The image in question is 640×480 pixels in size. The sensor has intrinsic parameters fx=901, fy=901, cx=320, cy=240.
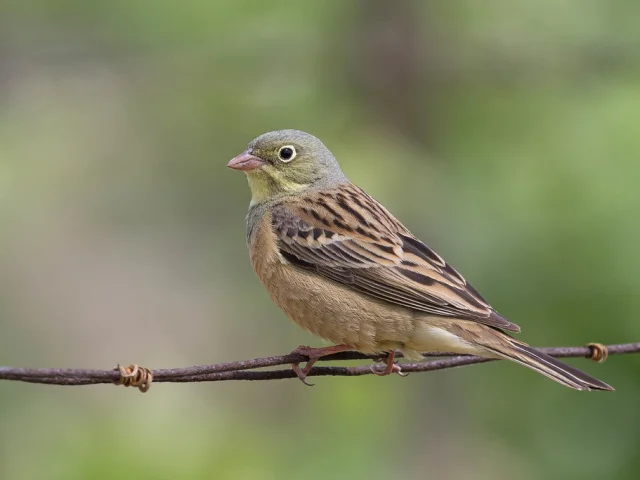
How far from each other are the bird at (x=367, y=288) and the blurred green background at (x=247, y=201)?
1570 mm

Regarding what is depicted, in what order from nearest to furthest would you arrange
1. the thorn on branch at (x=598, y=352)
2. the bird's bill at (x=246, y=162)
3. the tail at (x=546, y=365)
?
the tail at (x=546, y=365)
the thorn on branch at (x=598, y=352)
the bird's bill at (x=246, y=162)

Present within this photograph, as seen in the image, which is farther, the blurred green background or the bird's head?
the blurred green background

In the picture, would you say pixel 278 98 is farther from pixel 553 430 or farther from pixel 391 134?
pixel 553 430

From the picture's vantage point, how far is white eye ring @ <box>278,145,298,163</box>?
217 inches

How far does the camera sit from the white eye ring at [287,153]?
5500 mm

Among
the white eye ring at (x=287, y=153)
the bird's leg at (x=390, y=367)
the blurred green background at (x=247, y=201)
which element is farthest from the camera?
the blurred green background at (x=247, y=201)

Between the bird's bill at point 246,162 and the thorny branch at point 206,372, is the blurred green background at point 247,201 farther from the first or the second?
the thorny branch at point 206,372

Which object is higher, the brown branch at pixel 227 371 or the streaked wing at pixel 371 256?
the streaked wing at pixel 371 256

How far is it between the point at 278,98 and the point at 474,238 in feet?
8.44

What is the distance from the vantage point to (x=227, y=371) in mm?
3508

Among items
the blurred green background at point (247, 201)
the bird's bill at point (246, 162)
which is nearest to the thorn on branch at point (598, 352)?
the blurred green background at point (247, 201)

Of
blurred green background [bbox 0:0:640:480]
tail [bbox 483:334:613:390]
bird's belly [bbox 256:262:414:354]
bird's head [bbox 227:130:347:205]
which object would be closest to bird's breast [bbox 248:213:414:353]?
bird's belly [bbox 256:262:414:354]

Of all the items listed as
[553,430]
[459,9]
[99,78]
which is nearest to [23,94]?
[99,78]

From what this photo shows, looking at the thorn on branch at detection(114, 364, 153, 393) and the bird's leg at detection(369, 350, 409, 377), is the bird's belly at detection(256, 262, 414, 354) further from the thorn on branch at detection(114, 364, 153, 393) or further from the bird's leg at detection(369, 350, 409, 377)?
the thorn on branch at detection(114, 364, 153, 393)
